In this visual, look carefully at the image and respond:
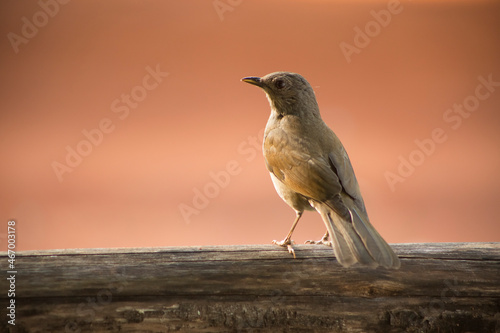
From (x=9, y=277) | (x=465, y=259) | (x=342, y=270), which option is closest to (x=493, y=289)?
(x=465, y=259)

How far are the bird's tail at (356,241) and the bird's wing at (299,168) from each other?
11cm

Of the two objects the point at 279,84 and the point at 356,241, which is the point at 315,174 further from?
the point at 279,84

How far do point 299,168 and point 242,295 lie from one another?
1.04 metres

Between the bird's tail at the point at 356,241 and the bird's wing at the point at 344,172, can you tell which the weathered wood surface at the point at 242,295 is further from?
the bird's wing at the point at 344,172

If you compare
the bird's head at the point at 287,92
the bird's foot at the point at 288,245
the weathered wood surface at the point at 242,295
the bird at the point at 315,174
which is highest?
the bird's head at the point at 287,92

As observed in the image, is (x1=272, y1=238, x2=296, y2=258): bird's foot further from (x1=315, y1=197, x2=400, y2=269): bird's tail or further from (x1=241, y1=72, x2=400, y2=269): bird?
(x1=315, y1=197, x2=400, y2=269): bird's tail

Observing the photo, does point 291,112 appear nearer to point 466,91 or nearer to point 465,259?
point 465,259

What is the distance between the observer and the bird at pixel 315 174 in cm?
230

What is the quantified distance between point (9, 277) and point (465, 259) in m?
2.03

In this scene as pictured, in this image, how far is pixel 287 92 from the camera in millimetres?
3402

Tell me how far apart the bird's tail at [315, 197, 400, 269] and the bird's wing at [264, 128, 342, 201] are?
0.11 meters

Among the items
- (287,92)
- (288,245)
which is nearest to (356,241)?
(288,245)

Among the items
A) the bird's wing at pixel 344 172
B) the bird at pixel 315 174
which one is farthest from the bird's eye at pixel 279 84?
the bird's wing at pixel 344 172

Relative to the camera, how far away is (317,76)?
5531 millimetres
